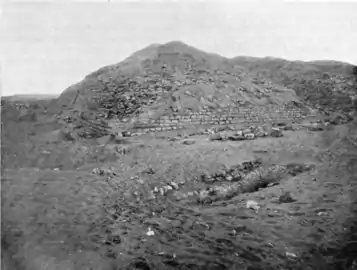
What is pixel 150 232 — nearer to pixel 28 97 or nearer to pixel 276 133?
pixel 276 133

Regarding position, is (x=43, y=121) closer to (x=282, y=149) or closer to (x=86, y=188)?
(x=86, y=188)

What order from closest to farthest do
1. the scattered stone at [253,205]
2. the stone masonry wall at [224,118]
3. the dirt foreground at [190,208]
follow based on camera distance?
the dirt foreground at [190,208], the scattered stone at [253,205], the stone masonry wall at [224,118]

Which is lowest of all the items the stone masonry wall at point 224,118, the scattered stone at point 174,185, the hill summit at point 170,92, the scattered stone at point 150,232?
the scattered stone at point 150,232

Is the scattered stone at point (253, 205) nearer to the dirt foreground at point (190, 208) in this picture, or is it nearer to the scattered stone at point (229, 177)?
the dirt foreground at point (190, 208)

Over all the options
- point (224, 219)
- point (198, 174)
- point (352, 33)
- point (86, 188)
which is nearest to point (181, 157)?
point (198, 174)

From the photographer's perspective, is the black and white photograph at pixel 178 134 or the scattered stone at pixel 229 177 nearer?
the black and white photograph at pixel 178 134

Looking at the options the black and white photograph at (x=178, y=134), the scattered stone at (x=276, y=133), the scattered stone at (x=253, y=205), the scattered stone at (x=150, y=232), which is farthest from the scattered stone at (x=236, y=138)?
the scattered stone at (x=150, y=232)

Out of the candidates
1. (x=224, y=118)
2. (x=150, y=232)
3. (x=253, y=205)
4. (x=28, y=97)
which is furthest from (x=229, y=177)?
(x=28, y=97)
